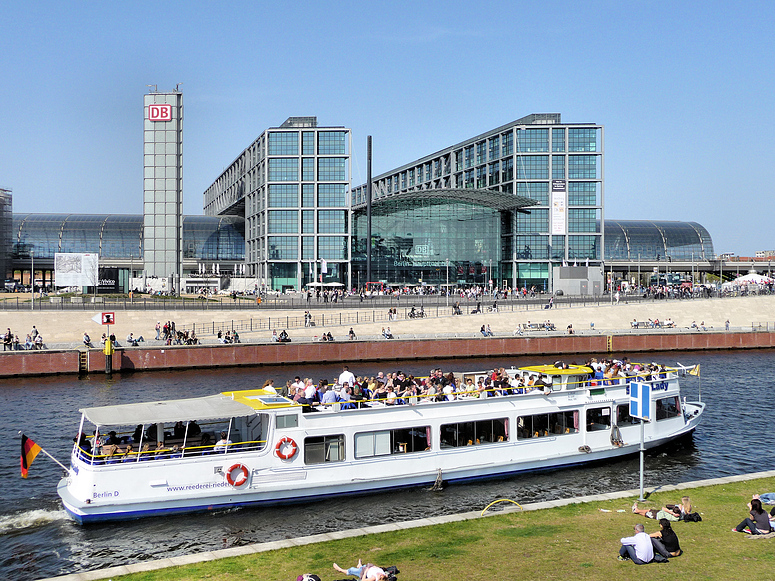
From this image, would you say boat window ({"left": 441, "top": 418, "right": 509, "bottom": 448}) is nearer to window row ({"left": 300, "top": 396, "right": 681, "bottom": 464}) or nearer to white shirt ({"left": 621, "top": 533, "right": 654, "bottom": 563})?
window row ({"left": 300, "top": 396, "right": 681, "bottom": 464})

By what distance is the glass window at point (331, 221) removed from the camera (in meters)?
119

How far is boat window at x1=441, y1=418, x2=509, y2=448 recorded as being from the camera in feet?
86.2

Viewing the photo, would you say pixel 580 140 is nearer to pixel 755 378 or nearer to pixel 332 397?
pixel 755 378

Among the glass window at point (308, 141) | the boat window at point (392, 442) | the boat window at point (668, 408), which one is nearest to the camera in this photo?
the boat window at point (392, 442)

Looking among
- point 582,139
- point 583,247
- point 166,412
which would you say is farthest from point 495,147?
point 166,412

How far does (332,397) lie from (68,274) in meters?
70.0

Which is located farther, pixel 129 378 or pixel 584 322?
pixel 584 322

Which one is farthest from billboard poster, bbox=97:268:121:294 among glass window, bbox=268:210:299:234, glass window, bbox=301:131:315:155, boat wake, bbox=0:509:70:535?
boat wake, bbox=0:509:70:535

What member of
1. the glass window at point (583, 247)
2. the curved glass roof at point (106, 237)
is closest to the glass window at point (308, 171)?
the curved glass roof at point (106, 237)

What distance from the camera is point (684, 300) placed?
86.4 m

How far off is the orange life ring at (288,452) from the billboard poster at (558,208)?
10925cm

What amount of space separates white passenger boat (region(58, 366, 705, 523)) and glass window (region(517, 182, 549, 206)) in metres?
102

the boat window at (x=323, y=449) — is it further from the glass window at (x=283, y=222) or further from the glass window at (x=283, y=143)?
the glass window at (x=283, y=143)

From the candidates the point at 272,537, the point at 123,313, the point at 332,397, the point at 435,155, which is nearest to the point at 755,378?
the point at 332,397
